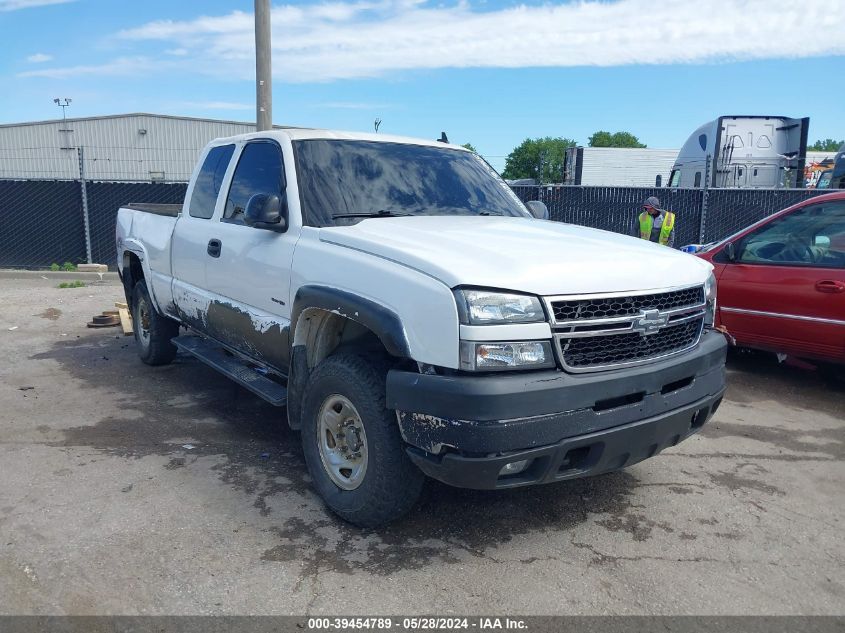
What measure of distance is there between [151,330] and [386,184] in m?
→ 3.32

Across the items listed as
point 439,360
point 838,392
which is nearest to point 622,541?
point 439,360

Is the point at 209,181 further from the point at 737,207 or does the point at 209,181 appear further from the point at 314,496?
the point at 737,207

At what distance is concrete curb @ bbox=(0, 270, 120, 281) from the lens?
1295cm

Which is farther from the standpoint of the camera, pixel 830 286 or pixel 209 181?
pixel 830 286

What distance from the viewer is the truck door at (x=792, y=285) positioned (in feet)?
18.7

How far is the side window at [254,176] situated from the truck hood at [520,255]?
859 mm

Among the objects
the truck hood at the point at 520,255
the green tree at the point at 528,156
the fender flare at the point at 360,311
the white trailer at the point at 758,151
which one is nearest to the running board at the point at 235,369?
the fender flare at the point at 360,311

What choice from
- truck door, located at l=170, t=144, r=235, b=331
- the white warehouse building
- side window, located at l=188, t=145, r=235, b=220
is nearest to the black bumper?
truck door, located at l=170, t=144, r=235, b=331

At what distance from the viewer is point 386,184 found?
4270 millimetres

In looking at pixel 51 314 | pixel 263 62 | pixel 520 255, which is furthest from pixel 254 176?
pixel 51 314

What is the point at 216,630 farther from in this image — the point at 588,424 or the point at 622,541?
the point at 622,541

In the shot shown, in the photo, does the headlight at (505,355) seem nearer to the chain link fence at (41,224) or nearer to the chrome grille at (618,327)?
the chrome grille at (618,327)

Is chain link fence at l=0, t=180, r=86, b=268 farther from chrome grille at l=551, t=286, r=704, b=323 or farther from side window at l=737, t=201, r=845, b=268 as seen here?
chrome grille at l=551, t=286, r=704, b=323

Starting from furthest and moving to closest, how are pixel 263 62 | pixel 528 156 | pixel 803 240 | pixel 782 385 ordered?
pixel 528 156, pixel 263 62, pixel 782 385, pixel 803 240
